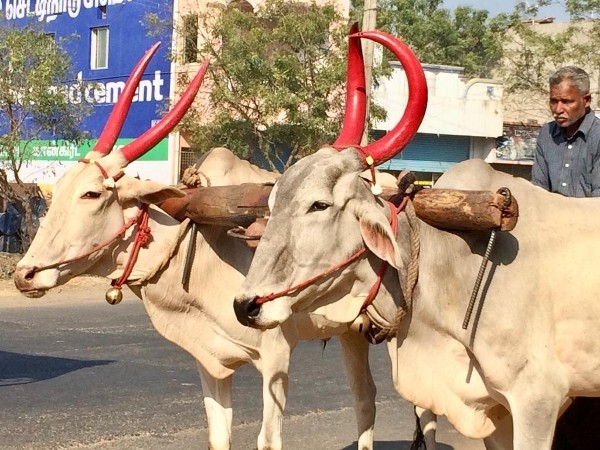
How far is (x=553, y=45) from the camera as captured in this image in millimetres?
25984

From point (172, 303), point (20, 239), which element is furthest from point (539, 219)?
point (20, 239)

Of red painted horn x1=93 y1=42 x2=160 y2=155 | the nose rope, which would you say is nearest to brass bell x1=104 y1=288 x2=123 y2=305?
red painted horn x1=93 y1=42 x2=160 y2=155

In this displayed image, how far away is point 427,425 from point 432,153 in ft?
72.0

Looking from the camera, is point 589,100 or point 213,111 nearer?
point 589,100

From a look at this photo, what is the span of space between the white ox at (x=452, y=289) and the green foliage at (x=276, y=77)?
47.8 feet

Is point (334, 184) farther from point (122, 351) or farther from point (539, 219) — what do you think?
point (122, 351)

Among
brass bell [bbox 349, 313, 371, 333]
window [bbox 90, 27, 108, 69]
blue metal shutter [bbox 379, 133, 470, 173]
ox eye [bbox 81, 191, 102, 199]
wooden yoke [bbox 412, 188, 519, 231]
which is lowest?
blue metal shutter [bbox 379, 133, 470, 173]

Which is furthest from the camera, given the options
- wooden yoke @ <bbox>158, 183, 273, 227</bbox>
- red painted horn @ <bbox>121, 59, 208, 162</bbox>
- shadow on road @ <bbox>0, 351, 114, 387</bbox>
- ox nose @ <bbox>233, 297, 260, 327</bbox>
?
shadow on road @ <bbox>0, 351, 114, 387</bbox>

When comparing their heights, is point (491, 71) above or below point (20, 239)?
above

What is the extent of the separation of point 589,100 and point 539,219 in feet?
2.74

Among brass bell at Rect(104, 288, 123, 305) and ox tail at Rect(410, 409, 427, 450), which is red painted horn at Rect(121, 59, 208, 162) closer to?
brass bell at Rect(104, 288, 123, 305)

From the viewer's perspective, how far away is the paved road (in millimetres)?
6738

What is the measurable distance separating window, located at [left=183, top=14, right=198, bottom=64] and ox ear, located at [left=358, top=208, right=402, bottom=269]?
17482 mm

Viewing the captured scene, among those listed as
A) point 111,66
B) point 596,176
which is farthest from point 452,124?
point 596,176
